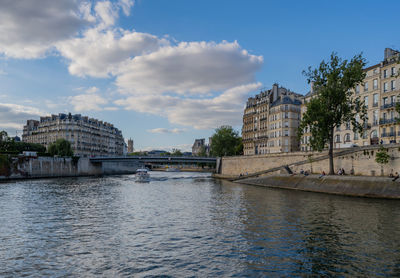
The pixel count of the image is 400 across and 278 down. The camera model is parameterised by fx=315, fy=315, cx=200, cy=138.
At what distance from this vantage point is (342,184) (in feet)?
160

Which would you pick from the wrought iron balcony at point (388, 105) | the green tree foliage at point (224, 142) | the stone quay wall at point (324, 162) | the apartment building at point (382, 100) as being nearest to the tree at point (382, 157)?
the stone quay wall at point (324, 162)

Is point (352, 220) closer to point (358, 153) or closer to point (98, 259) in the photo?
point (98, 259)

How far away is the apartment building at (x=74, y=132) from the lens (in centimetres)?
15638

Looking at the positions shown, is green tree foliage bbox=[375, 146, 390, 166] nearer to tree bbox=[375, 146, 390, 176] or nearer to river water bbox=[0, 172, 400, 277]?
tree bbox=[375, 146, 390, 176]

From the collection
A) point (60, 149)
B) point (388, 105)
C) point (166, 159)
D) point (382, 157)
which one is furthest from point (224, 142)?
point (382, 157)

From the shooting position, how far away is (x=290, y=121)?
314ft

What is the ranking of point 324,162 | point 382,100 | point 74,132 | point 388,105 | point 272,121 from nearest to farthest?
1. point 388,105
2. point 382,100
3. point 324,162
4. point 272,121
5. point 74,132

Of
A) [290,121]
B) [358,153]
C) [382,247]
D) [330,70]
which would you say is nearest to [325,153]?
[358,153]

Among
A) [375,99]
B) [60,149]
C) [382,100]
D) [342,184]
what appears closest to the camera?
[342,184]

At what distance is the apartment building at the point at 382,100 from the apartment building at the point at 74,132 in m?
124

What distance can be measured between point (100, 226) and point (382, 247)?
19.5 m

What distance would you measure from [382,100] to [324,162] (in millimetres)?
17105

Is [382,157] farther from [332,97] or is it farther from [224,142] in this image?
[224,142]

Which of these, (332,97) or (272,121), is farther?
(272,121)
